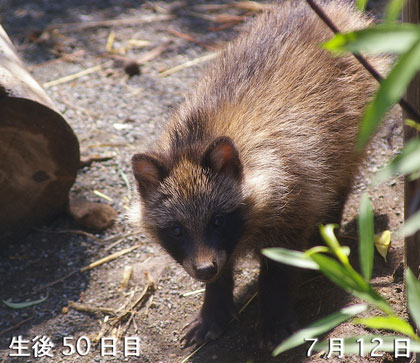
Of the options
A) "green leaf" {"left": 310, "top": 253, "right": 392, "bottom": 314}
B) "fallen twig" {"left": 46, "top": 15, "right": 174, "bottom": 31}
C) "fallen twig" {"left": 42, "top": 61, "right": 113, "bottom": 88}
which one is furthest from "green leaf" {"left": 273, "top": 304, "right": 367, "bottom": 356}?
"fallen twig" {"left": 46, "top": 15, "right": 174, "bottom": 31}

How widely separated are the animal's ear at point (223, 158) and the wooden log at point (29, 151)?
5.03 ft

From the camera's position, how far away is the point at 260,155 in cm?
367

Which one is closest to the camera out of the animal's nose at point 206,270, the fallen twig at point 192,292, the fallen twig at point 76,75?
the animal's nose at point 206,270

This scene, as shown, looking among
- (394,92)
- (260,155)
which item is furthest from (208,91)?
(394,92)

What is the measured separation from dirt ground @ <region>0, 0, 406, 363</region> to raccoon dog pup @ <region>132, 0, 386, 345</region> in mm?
276

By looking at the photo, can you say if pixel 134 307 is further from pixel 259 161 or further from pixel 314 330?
pixel 314 330

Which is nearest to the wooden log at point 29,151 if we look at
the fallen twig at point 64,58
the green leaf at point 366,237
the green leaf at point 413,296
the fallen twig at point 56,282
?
the fallen twig at point 56,282

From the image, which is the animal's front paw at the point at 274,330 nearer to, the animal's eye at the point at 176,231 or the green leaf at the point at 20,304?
the animal's eye at the point at 176,231

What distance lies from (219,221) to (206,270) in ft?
1.15

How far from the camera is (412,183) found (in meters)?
2.73

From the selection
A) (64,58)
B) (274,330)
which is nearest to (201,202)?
(274,330)

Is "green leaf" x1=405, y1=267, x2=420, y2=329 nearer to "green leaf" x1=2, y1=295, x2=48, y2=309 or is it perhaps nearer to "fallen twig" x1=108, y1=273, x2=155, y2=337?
"fallen twig" x1=108, y1=273, x2=155, y2=337

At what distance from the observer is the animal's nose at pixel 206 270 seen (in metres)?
3.31

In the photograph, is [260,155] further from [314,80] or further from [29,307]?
[29,307]
